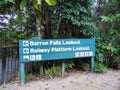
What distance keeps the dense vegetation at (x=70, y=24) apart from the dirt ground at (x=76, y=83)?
1.57 ft

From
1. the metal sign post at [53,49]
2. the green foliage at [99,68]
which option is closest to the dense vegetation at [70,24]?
the green foliage at [99,68]

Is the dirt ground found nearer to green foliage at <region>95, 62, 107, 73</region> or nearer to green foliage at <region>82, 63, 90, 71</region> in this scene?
green foliage at <region>95, 62, 107, 73</region>

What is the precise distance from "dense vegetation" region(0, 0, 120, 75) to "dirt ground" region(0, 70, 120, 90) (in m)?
0.48

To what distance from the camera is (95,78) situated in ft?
18.5

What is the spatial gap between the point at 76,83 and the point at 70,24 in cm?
224

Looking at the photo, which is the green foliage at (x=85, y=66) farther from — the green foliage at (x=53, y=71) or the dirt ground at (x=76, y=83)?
the green foliage at (x=53, y=71)

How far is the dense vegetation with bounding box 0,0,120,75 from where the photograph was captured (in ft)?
19.5

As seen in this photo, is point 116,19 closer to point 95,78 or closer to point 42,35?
point 95,78

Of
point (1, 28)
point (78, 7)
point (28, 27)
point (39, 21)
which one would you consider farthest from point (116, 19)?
point (1, 28)

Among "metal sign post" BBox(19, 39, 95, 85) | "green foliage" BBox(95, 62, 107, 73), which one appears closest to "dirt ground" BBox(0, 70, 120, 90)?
"green foliage" BBox(95, 62, 107, 73)

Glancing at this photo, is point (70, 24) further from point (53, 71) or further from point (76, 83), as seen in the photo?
point (76, 83)

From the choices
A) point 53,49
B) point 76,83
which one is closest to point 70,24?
point 53,49

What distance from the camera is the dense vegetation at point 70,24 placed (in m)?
5.96

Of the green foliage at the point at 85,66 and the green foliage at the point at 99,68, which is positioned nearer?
the green foliage at the point at 99,68
